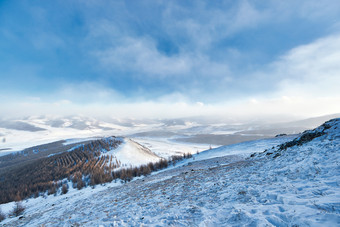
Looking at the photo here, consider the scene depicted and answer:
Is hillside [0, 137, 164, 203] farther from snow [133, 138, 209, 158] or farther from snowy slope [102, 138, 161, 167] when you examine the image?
snow [133, 138, 209, 158]

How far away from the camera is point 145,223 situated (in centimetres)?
707

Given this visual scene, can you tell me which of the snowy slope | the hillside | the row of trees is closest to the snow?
the snowy slope

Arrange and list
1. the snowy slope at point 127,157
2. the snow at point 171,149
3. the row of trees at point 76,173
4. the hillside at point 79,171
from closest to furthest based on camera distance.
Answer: the row of trees at point 76,173
the hillside at point 79,171
the snowy slope at point 127,157
the snow at point 171,149

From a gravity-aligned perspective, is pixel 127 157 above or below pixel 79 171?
below

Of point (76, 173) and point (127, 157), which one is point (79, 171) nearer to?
point (76, 173)

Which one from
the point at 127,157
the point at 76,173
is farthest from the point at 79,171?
the point at 127,157

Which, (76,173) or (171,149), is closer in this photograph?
(76,173)

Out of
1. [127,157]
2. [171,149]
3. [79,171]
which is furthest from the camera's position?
[171,149]

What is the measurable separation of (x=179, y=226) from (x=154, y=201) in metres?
4.55

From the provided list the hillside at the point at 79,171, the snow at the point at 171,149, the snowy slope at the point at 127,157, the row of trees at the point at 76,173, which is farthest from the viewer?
the snow at the point at 171,149

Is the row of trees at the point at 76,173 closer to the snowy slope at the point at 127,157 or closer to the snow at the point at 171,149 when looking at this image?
the snowy slope at the point at 127,157

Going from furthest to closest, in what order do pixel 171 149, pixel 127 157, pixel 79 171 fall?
pixel 171 149, pixel 127 157, pixel 79 171

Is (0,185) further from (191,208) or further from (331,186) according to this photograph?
(331,186)

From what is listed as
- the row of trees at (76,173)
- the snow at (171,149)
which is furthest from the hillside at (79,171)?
the snow at (171,149)
